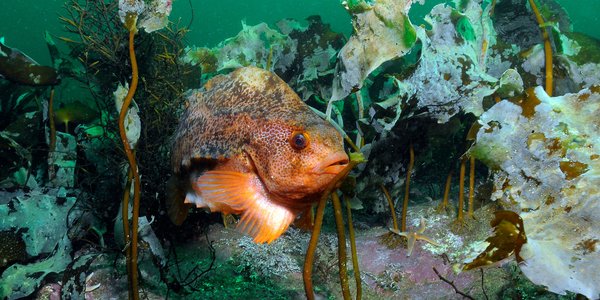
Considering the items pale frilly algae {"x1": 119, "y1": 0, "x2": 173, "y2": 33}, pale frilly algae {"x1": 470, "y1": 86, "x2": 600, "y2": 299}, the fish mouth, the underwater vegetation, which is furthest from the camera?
pale frilly algae {"x1": 119, "y1": 0, "x2": 173, "y2": 33}

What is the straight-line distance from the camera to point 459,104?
3.44 m

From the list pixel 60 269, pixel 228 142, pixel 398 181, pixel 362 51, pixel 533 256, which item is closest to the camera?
pixel 533 256

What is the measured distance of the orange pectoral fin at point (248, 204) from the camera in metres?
1.85

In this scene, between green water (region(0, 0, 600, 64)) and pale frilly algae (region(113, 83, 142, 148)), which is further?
green water (region(0, 0, 600, 64))

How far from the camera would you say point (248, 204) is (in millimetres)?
1887

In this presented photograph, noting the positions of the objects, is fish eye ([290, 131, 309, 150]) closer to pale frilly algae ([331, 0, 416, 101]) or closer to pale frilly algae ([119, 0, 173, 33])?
pale frilly algae ([331, 0, 416, 101])

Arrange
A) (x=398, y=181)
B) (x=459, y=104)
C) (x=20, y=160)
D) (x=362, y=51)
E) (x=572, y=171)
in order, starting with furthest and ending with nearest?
1. (x=20, y=160)
2. (x=398, y=181)
3. (x=459, y=104)
4. (x=362, y=51)
5. (x=572, y=171)

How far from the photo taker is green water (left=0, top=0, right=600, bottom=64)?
5019 cm

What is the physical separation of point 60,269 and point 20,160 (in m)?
2.06

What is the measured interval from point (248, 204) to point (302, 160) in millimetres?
367

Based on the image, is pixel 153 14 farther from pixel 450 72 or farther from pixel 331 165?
pixel 450 72

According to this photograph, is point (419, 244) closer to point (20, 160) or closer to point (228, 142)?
point (228, 142)


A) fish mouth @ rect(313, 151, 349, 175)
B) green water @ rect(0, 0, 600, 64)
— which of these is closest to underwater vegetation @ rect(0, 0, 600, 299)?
fish mouth @ rect(313, 151, 349, 175)

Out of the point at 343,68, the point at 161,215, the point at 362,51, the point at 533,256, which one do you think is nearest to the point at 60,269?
the point at 161,215
